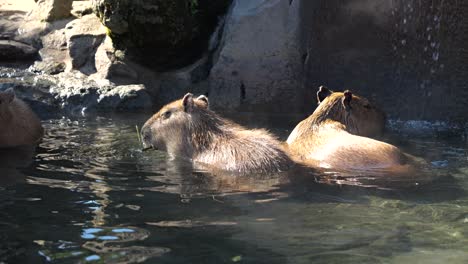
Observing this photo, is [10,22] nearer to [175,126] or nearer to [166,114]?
[166,114]

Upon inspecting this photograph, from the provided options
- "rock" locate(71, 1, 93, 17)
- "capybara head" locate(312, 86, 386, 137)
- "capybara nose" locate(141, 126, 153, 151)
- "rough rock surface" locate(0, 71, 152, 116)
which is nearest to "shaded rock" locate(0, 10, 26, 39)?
"rock" locate(71, 1, 93, 17)

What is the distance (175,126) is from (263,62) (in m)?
2.68

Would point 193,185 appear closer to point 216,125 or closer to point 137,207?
point 137,207

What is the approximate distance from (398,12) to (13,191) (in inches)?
211

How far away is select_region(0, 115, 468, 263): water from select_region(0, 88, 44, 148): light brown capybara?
0.89 metres

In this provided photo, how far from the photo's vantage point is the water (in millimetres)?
3652

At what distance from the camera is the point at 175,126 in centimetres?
677

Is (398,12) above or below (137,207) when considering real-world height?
above

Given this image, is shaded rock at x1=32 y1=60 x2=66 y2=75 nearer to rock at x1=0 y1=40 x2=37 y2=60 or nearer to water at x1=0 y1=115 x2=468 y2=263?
rock at x1=0 y1=40 x2=37 y2=60

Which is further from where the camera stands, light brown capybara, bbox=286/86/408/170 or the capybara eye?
the capybara eye

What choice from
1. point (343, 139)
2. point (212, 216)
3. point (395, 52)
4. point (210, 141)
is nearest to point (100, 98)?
point (210, 141)

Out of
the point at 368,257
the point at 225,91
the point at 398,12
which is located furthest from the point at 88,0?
the point at 368,257

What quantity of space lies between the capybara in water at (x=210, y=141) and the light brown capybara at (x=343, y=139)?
329 mm

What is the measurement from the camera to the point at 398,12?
862cm
